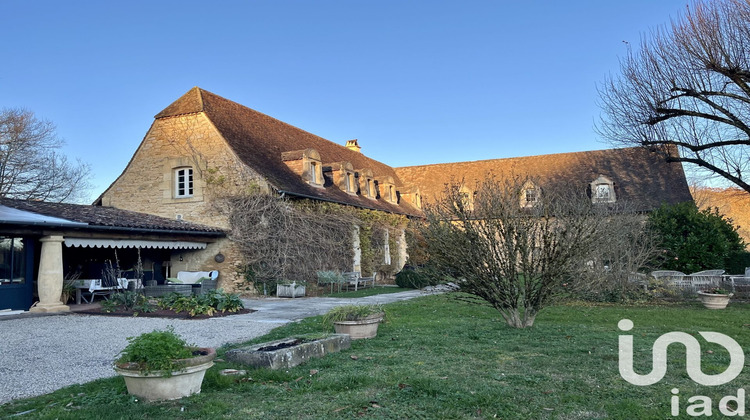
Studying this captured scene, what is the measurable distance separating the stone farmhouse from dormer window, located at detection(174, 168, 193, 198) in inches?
1.4

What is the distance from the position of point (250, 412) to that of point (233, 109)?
18866mm

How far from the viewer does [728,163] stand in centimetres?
1308

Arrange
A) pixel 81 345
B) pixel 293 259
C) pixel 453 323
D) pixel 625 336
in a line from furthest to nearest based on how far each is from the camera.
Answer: pixel 293 259
pixel 453 323
pixel 81 345
pixel 625 336

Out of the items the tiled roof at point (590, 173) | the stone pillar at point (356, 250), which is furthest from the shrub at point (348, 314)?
the tiled roof at point (590, 173)

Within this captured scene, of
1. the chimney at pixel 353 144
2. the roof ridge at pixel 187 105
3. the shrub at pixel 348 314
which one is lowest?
the shrub at pixel 348 314

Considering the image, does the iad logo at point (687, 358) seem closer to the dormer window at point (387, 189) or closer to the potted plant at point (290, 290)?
the potted plant at point (290, 290)

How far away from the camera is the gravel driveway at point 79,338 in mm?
6020

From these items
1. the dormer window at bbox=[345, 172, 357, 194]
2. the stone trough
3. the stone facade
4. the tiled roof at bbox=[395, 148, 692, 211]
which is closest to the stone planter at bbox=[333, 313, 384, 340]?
the stone trough

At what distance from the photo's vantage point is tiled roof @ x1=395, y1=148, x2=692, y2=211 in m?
27.6

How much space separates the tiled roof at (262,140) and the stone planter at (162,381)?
41.3 ft

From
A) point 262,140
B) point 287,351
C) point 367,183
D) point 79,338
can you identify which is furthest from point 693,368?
point 367,183

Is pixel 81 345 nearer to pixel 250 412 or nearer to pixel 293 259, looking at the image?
pixel 250 412

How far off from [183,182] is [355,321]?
43.4ft

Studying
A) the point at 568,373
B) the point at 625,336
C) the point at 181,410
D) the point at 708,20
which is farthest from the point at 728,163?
the point at 181,410
